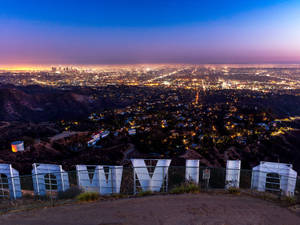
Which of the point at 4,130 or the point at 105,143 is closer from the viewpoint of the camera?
the point at 105,143

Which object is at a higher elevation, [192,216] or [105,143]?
[192,216]

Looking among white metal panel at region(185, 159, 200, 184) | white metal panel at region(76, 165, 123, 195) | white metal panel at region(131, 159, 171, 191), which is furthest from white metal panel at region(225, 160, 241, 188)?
white metal panel at region(76, 165, 123, 195)

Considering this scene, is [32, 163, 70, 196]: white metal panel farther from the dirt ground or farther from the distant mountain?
the distant mountain

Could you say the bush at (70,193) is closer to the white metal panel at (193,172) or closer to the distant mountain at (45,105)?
the white metal panel at (193,172)

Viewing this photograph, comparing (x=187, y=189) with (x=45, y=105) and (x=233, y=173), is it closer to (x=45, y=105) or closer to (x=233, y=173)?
(x=233, y=173)

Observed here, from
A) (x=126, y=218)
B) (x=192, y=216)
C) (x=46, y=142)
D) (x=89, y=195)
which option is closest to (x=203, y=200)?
(x=192, y=216)

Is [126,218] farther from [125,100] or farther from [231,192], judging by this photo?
[125,100]

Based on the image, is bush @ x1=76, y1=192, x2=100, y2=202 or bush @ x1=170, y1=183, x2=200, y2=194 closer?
bush @ x1=76, y1=192, x2=100, y2=202

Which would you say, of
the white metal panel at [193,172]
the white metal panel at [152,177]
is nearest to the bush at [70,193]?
the white metal panel at [152,177]
